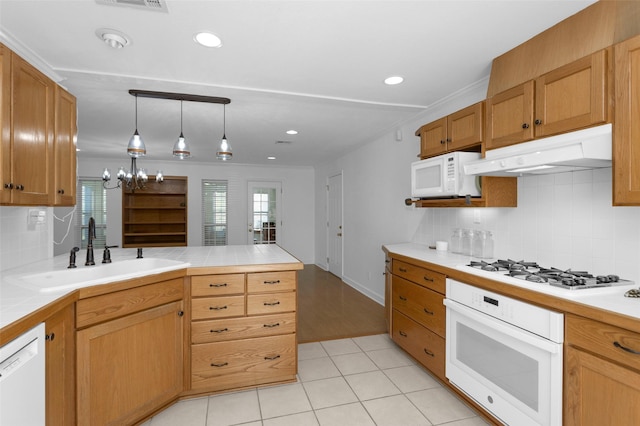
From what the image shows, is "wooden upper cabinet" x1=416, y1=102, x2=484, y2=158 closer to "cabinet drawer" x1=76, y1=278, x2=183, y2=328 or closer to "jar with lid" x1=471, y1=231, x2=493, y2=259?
"jar with lid" x1=471, y1=231, x2=493, y2=259

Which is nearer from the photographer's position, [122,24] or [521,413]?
[521,413]

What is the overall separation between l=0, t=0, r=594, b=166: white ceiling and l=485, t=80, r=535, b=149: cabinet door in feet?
1.08

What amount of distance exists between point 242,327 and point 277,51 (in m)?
1.96

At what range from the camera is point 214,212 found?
7.14 m

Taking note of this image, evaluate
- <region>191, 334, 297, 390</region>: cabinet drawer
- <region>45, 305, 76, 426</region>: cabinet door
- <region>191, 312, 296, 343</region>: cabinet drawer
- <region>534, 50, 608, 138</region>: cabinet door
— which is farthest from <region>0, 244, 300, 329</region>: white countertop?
<region>534, 50, 608, 138</region>: cabinet door

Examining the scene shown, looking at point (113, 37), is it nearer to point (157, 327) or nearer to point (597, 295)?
point (157, 327)

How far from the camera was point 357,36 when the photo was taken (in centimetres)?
199

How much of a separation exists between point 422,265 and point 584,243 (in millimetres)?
1023

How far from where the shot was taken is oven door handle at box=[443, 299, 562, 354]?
5.06 feet

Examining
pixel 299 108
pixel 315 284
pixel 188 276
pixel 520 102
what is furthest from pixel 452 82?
pixel 315 284

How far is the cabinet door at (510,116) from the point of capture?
1.96 meters

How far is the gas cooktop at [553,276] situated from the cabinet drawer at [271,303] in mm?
1315

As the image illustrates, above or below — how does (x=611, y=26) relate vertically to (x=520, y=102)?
→ above

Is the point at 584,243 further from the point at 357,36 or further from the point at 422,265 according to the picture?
the point at 357,36
